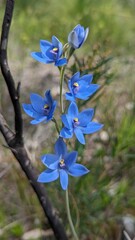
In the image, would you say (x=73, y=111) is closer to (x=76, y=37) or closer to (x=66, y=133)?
(x=66, y=133)

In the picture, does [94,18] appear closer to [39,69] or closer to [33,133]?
[39,69]

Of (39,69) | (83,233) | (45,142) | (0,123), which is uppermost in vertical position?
(0,123)

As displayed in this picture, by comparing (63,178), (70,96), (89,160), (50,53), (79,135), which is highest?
(50,53)

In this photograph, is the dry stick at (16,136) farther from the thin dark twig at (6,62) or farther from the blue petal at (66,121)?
the blue petal at (66,121)

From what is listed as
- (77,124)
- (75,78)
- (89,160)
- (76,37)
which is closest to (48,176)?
(77,124)

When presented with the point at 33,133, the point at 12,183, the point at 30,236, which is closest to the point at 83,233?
the point at 30,236

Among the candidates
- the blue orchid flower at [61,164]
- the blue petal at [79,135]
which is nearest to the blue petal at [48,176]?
the blue orchid flower at [61,164]
